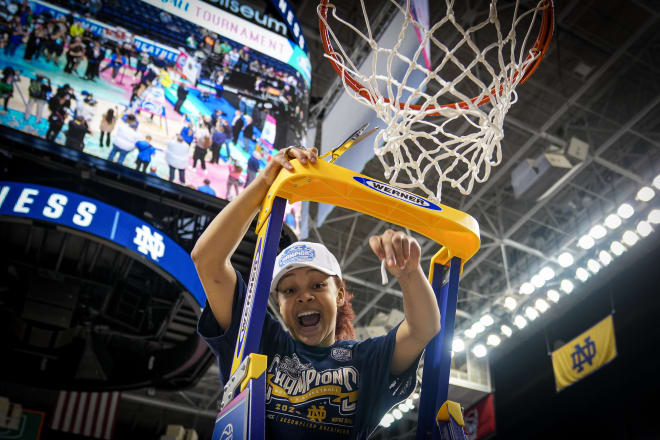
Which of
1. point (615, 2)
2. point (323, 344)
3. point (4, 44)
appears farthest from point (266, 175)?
point (615, 2)

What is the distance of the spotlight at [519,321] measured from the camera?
38.8 ft

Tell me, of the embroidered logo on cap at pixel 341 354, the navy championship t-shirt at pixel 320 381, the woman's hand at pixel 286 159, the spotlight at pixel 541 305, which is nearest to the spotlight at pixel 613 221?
the spotlight at pixel 541 305

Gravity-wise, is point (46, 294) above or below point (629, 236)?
below

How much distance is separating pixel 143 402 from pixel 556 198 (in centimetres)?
1386

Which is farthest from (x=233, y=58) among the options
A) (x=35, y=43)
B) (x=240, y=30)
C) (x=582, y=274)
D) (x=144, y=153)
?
(x=582, y=274)

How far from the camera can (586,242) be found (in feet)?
33.7

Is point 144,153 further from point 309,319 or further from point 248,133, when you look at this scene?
point 309,319

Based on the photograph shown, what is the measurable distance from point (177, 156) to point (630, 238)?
7.36 metres

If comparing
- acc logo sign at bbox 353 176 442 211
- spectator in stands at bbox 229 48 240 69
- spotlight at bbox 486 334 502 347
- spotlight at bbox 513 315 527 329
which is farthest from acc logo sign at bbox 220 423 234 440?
spotlight at bbox 486 334 502 347

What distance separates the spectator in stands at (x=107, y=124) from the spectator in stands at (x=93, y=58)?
51 cm

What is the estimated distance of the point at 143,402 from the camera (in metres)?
19.2

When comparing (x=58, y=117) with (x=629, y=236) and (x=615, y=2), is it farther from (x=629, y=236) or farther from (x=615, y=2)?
(x=629, y=236)

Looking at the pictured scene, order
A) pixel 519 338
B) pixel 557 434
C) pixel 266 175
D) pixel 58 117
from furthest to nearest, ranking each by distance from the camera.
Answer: pixel 519 338 → pixel 557 434 → pixel 58 117 → pixel 266 175

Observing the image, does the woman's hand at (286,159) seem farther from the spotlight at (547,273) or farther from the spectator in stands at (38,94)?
the spotlight at (547,273)
